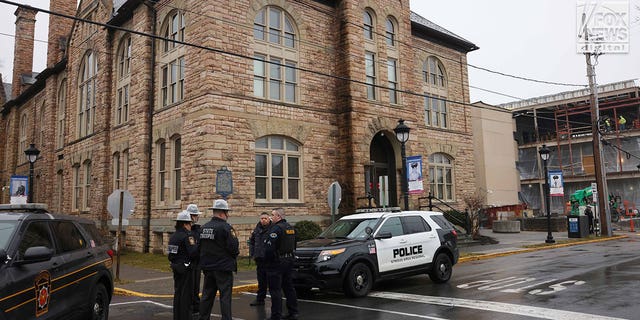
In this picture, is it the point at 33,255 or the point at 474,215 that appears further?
the point at 474,215

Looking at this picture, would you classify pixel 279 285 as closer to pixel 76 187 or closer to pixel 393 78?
pixel 393 78

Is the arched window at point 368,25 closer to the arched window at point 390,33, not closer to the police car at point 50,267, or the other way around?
the arched window at point 390,33

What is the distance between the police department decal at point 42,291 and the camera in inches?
210

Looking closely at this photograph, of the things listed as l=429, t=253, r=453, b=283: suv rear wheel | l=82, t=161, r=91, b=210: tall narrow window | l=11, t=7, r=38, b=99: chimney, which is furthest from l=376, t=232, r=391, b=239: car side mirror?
l=11, t=7, r=38, b=99: chimney

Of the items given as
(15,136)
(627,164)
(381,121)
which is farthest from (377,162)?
(627,164)

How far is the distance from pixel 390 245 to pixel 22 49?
40.3 meters

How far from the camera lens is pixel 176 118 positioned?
61.1 ft

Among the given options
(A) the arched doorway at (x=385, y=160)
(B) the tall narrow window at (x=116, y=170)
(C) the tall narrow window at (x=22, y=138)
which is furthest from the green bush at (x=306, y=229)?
(C) the tall narrow window at (x=22, y=138)

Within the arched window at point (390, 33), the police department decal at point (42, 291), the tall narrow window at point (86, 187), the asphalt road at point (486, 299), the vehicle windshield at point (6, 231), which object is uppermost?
the arched window at point (390, 33)

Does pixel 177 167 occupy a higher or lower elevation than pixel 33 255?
higher

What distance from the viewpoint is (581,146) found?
5394cm

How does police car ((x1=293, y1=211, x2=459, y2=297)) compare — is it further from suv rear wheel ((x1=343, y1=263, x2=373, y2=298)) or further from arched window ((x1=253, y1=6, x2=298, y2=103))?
arched window ((x1=253, y1=6, x2=298, y2=103))

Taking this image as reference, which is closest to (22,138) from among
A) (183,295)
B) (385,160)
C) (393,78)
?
(385,160)

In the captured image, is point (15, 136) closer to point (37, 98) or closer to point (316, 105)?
point (37, 98)
